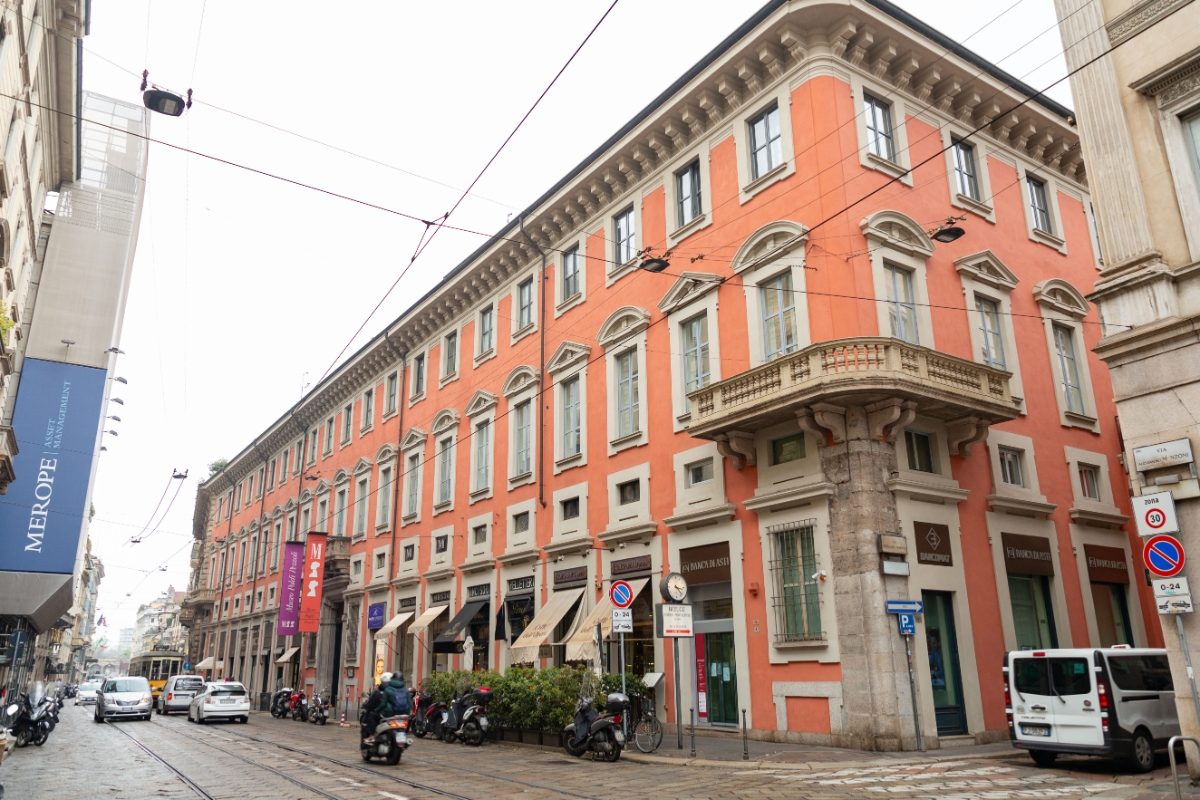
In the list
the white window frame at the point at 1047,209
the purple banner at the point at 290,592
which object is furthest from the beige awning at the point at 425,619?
the white window frame at the point at 1047,209

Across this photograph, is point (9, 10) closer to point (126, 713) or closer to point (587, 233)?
point (587, 233)

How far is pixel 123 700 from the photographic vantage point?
3188 cm

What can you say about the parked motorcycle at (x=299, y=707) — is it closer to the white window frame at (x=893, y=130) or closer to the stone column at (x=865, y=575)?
the stone column at (x=865, y=575)

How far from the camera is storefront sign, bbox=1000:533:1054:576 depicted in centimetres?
1775

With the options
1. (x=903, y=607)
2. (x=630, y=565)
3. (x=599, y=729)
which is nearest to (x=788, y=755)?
(x=599, y=729)

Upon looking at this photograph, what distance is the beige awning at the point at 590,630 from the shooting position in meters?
20.2

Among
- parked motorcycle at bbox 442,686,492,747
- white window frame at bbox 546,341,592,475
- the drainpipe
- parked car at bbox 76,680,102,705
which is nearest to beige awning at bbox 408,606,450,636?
the drainpipe

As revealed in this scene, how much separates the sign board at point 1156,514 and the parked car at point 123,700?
33.7 metres

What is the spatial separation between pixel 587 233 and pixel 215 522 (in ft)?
160

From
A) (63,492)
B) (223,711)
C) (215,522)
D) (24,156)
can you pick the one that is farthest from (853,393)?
(215,522)

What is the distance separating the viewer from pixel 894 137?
→ 19000 millimetres

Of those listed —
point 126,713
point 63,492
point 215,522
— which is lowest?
point 126,713

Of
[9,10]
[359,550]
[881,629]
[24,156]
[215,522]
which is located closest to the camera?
[9,10]

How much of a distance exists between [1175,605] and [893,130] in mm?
12376
